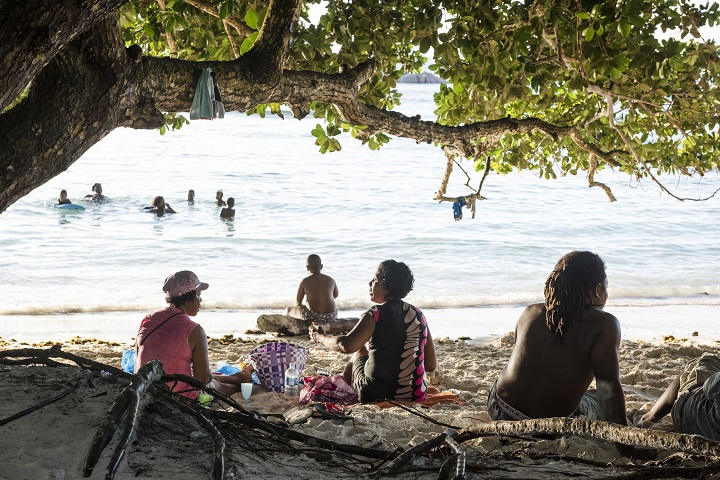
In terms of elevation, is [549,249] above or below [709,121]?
below

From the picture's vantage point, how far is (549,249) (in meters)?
18.7

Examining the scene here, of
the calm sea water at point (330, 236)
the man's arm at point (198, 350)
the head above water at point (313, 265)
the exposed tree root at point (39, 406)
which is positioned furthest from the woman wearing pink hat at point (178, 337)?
the calm sea water at point (330, 236)

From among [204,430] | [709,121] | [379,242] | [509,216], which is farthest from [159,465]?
[509,216]

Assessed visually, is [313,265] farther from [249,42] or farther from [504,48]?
[249,42]

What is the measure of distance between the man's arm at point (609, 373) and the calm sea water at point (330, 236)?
8.37 metres

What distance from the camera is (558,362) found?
3980 mm

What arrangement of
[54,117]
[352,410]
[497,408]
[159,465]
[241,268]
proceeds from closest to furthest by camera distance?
[159,465] → [54,117] → [497,408] → [352,410] → [241,268]

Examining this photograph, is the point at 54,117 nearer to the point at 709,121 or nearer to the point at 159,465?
the point at 159,465

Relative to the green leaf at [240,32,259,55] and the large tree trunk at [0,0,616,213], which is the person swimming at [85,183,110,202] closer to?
the large tree trunk at [0,0,616,213]

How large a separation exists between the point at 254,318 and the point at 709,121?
21.4ft

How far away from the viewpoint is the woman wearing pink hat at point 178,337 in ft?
15.5

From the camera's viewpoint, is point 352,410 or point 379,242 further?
point 379,242

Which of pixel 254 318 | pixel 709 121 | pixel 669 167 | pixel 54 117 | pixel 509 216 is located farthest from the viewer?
pixel 509 216

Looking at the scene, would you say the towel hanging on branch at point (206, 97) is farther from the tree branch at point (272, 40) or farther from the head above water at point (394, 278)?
the head above water at point (394, 278)
